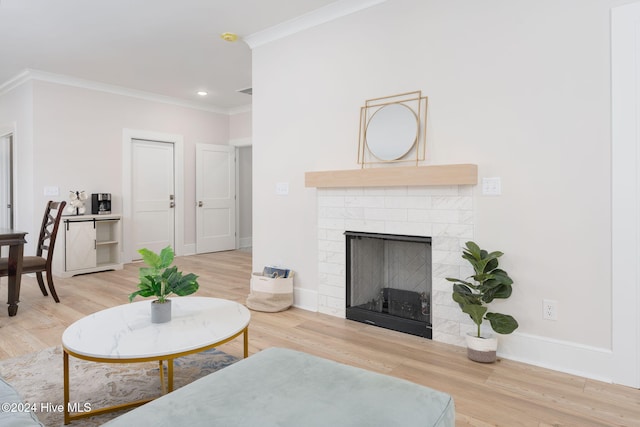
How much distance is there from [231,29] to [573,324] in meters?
3.66

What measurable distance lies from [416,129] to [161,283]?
1.99 meters

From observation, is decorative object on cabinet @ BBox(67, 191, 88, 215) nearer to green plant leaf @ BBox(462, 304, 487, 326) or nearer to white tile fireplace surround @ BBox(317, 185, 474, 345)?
white tile fireplace surround @ BBox(317, 185, 474, 345)

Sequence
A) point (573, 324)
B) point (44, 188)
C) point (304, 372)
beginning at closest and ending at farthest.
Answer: point (304, 372)
point (573, 324)
point (44, 188)

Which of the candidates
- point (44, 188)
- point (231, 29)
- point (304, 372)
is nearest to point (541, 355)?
point (304, 372)

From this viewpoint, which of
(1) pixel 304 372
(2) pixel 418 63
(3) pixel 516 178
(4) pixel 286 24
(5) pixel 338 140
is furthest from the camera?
(4) pixel 286 24

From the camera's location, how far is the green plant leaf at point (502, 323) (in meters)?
2.25

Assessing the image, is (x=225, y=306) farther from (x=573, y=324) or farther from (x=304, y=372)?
(x=573, y=324)

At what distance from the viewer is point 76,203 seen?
16.4 ft

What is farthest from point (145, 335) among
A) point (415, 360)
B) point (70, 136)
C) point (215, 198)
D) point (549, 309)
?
point (215, 198)

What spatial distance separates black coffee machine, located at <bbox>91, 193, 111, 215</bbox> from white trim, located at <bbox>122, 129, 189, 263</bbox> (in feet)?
0.97

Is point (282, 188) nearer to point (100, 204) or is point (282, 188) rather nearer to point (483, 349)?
point (483, 349)

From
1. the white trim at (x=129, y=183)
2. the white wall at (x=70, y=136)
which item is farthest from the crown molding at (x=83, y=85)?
the white trim at (x=129, y=183)

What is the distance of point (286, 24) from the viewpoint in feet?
11.6

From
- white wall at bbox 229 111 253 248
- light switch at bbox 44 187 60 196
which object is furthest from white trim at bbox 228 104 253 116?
light switch at bbox 44 187 60 196
